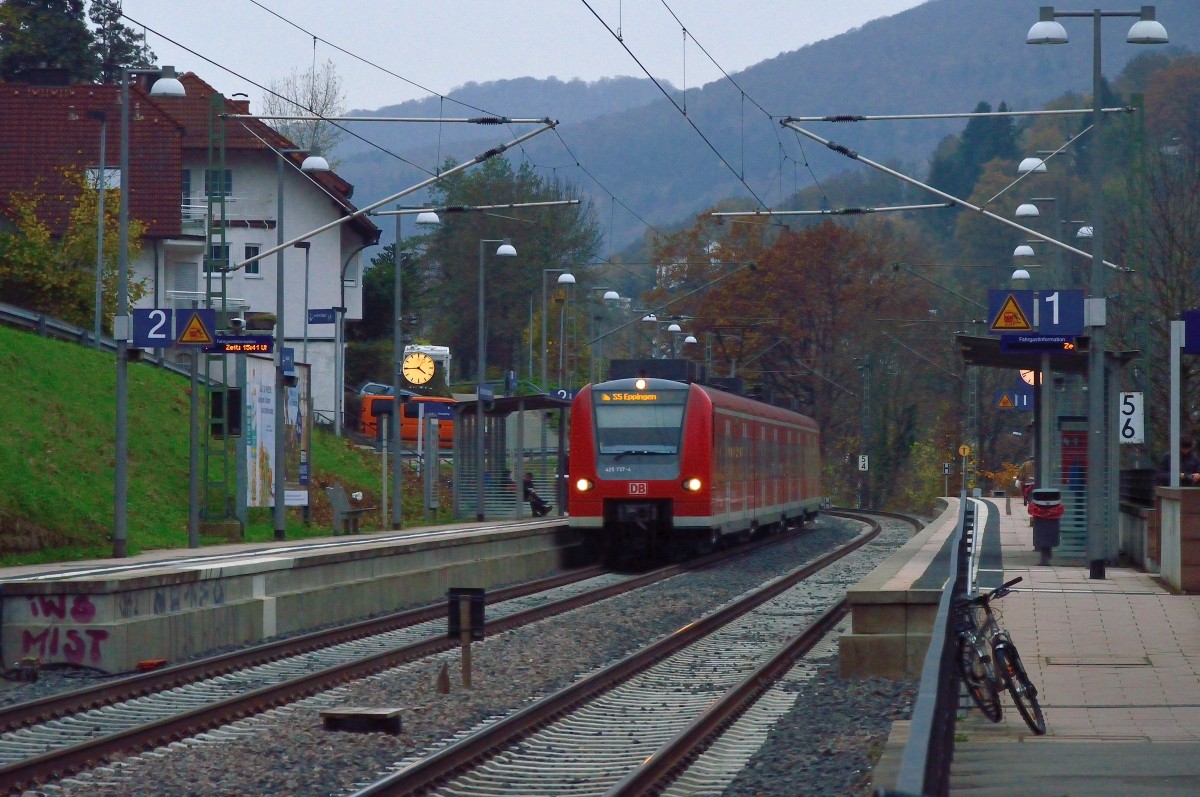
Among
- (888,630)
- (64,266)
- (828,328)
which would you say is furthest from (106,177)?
(888,630)

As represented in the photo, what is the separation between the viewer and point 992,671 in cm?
926

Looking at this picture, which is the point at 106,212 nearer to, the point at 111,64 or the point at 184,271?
the point at 184,271

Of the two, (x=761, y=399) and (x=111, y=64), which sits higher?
(x=111, y=64)

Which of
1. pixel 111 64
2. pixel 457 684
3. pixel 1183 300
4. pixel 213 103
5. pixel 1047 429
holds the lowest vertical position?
pixel 457 684

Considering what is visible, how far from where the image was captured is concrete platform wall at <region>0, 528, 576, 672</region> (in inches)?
523

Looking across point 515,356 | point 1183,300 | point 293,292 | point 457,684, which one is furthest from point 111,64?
point 457,684

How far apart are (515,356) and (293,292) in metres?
29.5

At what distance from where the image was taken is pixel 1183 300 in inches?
1321

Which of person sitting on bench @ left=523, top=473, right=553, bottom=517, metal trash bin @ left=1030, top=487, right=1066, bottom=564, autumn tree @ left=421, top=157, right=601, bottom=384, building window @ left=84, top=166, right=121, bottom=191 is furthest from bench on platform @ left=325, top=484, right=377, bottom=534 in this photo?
autumn tree @ left=421, top=157, right=601, bottom=384

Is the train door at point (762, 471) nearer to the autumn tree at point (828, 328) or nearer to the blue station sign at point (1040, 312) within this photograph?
the blue station sign at point (1040, 312)

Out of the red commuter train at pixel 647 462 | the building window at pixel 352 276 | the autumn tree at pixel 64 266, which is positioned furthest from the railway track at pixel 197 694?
the building window at pixel 352 276

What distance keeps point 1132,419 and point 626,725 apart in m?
14.2

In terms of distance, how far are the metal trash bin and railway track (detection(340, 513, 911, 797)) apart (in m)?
6.52

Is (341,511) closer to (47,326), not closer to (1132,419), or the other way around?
(47,326)
